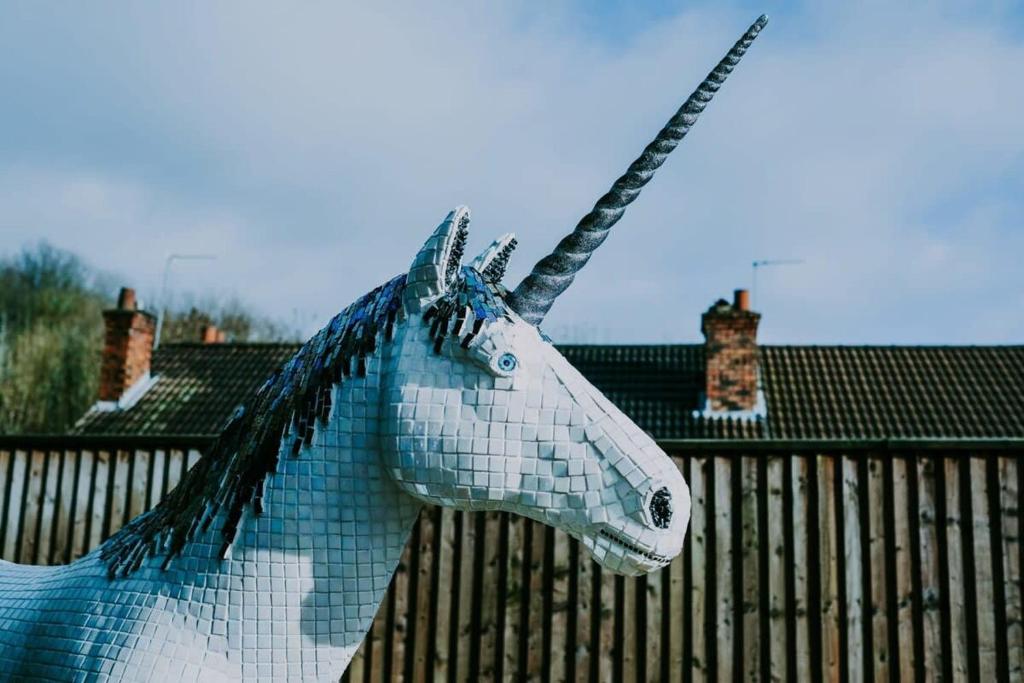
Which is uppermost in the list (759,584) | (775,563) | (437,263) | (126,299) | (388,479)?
(126,299)

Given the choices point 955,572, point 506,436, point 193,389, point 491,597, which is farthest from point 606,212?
point 193,389

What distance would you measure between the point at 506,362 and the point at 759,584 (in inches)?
123

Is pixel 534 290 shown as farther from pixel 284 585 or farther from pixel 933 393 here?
pixel 933 393

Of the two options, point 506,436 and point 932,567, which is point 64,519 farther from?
point 932,567

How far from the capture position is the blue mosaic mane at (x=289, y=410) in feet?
6.17

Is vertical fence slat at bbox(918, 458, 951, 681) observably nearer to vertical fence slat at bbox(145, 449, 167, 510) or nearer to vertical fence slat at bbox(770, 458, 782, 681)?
vertical fence slat at bbox(770, 458, 782, 681)

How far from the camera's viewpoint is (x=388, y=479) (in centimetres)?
190

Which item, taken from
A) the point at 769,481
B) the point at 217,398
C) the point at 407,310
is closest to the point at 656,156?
the point at 407,310

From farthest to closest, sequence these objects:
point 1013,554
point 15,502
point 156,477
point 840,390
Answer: point 840,390
point 15,502
point 156,477
point 1013,554

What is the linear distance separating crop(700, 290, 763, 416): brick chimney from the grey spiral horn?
12033 mm

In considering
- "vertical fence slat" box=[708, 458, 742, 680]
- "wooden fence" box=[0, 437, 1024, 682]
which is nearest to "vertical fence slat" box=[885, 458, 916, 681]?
"wooden fence" box=[0, 437, 1024, 682]

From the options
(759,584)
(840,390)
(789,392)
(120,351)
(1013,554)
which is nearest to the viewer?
(1013,554)

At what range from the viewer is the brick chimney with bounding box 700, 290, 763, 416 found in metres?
13.6

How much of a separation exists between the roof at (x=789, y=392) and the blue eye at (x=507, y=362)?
11.4 meters
